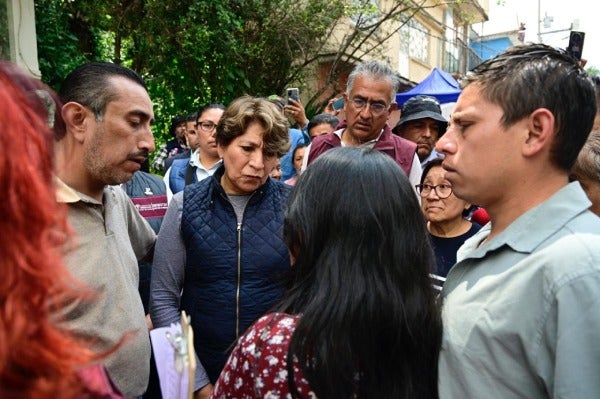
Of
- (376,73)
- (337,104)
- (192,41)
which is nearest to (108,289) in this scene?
(376,73)

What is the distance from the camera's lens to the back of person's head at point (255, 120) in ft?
8.73

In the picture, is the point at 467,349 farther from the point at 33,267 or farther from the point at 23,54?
the point at 23,54

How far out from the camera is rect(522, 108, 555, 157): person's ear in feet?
4.65

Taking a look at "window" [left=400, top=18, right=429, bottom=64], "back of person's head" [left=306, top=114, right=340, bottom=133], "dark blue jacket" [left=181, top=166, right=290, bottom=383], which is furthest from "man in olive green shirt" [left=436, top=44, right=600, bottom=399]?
"window" [left=400, top=18, right=429, bottom=64]

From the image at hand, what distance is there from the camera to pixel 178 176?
451 cm

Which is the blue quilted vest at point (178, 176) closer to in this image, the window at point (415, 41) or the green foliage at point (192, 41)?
the green foliage at point (192, 41)

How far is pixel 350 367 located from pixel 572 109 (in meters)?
0.92

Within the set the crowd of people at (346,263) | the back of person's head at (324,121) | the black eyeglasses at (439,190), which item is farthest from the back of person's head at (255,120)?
the back of person's head at (324,121)

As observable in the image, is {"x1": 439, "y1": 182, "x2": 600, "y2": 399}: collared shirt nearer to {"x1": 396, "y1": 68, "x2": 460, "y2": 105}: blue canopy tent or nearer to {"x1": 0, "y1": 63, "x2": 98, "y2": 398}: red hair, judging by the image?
{"x1": 0, "y1": 63, "x2": 98, "y2": 398}: red hair

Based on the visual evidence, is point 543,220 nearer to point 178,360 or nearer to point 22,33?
point 178,360

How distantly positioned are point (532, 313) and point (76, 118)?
6.17 ft

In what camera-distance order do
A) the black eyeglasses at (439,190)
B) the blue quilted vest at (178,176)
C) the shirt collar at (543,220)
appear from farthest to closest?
the blue quilted vest at (178,176)
the black eyeglasses at (439,190)
the shirt collar at (543,220)

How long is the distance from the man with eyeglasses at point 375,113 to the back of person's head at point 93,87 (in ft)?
5.16

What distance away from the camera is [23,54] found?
5395 millimetres
